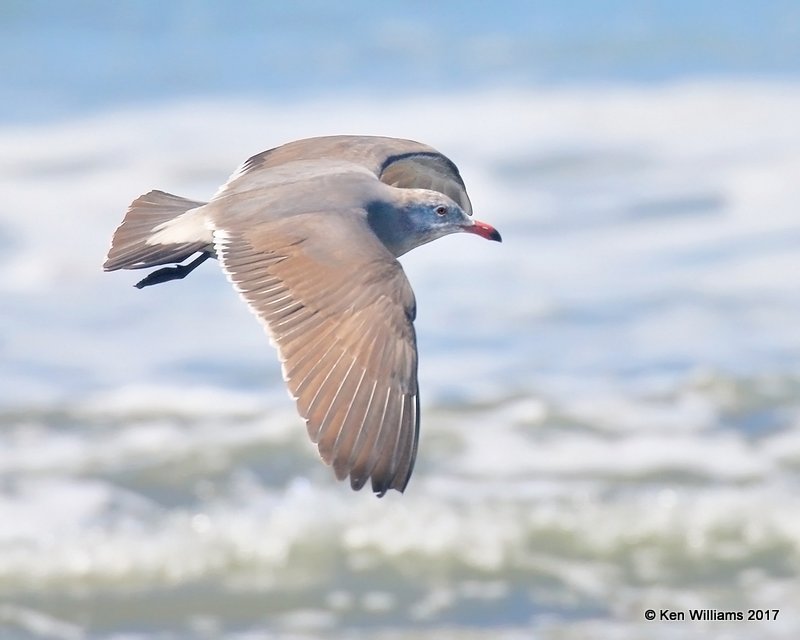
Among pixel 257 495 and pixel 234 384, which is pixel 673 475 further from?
pixel 234 384

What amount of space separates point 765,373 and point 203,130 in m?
8.43

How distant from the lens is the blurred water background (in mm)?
9945

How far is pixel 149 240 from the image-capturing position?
22.9 feet

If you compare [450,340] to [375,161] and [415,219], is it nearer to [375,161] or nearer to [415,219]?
[375,161]

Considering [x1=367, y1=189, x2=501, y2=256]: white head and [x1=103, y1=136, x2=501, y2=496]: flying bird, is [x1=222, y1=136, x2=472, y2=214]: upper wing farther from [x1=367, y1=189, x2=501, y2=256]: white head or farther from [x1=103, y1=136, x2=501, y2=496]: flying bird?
[x1=367, y1=189, x2=501, y2=256]: white head

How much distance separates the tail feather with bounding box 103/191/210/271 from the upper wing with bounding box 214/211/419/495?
17cm

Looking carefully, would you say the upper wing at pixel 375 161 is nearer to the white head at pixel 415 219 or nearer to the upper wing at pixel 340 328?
the white head at pixel 415 219

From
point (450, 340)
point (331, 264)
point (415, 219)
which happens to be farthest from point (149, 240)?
point (450, 340)

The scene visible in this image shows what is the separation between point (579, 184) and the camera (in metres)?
18.1

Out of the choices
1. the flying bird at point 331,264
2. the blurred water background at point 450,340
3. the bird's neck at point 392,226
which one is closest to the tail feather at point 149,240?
the flying bird at point 331,264

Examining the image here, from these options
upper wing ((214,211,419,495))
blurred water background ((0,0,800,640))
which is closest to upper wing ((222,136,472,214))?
upper wing ((214,211,419,495))

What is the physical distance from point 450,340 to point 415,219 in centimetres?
674

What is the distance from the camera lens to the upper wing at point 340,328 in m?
5.76

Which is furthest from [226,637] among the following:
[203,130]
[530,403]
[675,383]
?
[203,130]
